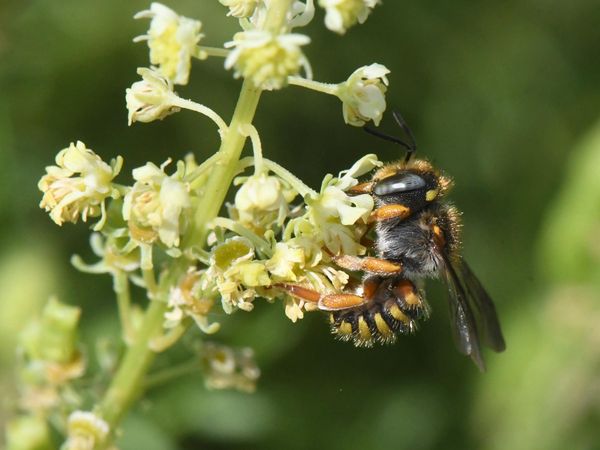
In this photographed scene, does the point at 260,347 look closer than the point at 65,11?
Yes

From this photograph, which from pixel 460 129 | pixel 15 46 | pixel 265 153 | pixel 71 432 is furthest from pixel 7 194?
pixel 460 129

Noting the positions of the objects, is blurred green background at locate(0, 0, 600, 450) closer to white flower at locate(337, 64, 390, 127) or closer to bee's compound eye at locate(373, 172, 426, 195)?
bee's compound eye at locate(373, 172, 426, 195)

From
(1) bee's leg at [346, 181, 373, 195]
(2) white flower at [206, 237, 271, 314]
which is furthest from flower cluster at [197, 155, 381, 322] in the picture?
(1) bee's leg at [346, 181, 373, 195]

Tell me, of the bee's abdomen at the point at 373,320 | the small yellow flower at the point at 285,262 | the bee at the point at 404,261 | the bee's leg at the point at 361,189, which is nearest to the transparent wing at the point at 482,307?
the bee at the point at 404,261

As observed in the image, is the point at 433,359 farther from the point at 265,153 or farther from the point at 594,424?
the point at 265,153

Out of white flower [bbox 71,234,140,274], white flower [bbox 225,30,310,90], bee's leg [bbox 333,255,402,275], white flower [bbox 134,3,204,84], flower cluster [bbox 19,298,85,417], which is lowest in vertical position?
flower cluster [bbox 19,298,85,417]

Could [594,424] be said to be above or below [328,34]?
below

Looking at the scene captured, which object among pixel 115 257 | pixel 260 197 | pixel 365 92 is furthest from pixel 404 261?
A: pixel 115 257
